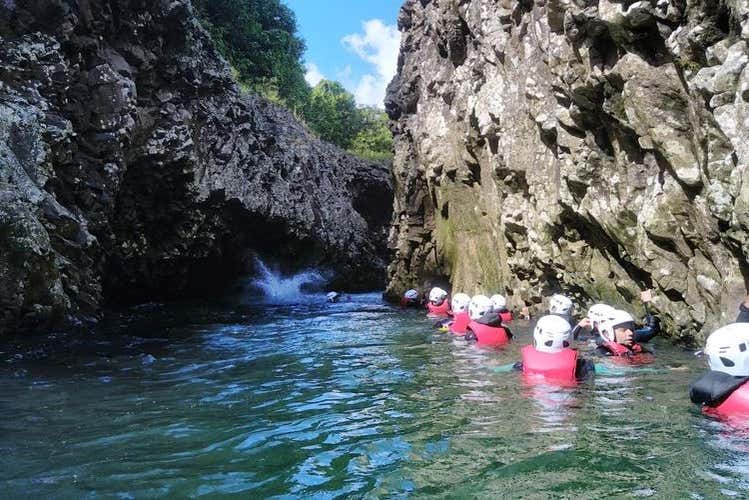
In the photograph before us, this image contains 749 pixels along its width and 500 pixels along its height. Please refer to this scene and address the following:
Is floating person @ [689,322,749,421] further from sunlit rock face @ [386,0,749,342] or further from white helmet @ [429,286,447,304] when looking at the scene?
white helmet @ [429,286,447,304]

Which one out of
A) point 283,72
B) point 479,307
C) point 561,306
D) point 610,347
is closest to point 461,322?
point 479,307

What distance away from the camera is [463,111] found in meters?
19.7

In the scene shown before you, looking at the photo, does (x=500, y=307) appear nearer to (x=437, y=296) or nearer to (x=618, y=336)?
(x=437, y=296)

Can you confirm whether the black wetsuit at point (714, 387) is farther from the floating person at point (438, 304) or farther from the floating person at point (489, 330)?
the floating person at point (438, 304)

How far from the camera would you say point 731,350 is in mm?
6090

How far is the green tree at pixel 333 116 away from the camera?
143 feet

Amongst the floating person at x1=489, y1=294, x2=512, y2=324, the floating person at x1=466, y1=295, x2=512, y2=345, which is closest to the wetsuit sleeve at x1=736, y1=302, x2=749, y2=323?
the floating person at x1=466, y1=295, x2=512, y2=345

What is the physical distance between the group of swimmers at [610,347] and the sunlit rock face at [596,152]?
105 centimetres

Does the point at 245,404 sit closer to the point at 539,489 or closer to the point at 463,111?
the point at 539,489

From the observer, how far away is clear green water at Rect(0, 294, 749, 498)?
16.2 ft

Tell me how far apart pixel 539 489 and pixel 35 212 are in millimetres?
11707

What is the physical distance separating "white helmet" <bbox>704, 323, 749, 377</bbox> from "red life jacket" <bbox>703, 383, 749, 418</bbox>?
165 mm

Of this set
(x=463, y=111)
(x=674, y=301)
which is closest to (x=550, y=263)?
(x=674, y=301)

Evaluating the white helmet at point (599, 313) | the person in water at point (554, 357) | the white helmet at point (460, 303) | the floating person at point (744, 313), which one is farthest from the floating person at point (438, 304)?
the floating person at point (744, 313)
